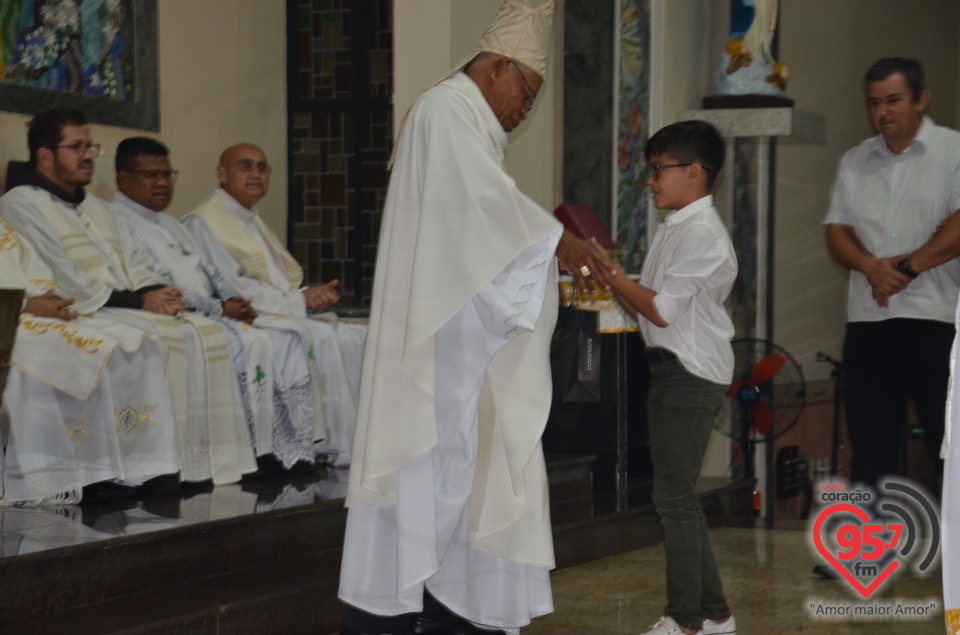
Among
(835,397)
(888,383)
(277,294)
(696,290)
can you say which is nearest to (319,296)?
(277,294)

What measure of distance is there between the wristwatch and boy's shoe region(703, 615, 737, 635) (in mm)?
1462

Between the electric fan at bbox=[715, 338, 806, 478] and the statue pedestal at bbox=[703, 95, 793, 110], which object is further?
the statue pedestal at bbox=[703, 95, 793, 110]

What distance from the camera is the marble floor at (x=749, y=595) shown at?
418cm

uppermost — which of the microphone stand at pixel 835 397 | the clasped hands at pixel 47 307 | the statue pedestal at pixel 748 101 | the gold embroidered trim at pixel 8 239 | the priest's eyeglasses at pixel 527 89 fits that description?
the statue pedestal at pixel 748 101

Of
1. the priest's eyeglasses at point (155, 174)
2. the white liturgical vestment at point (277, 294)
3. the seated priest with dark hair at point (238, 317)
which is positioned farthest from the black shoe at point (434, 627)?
the priest's eyeglasses at point (155, 174)

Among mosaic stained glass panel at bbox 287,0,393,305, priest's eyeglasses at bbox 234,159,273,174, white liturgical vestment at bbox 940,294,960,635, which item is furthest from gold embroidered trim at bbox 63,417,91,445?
mosaic stained glass panel at bbox 287,0,393,305

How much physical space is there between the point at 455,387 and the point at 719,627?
1.11 metres

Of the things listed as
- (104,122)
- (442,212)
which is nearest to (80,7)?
(104,122)

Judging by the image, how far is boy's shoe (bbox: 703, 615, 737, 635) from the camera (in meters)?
3.83

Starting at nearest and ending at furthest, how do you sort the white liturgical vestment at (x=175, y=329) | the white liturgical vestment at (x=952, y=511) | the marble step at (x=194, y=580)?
the white liturgical vestment at (x=952, y=511), the marble step at (x=194, y=580), the white liturgical vestment at (x=175, y=329)

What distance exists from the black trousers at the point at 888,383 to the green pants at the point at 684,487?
43.2 inches

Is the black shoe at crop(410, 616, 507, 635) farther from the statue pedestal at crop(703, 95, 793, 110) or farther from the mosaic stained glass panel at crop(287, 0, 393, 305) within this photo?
the mosaic stained glass panel at crop(287, 0, 393, 305)

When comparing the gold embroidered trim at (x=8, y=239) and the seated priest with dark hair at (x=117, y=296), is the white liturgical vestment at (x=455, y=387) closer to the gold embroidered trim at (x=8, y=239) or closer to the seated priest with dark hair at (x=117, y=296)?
the seated priest with dark hair at (x=117, y=296)

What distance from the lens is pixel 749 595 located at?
469 centimetres
